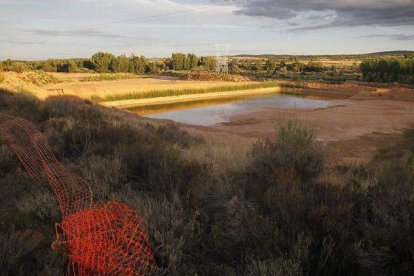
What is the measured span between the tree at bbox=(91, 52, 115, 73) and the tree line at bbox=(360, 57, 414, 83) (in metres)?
51.8

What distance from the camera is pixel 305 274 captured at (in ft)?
10.9

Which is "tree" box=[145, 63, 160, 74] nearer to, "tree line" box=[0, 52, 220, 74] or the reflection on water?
"tree line" box=[0, 52, 220, 74]

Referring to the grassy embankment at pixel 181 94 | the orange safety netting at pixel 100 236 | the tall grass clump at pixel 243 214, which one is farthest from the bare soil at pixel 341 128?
the grassy embankment at pixel 181 94

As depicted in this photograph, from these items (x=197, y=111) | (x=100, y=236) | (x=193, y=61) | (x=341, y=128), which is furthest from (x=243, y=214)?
(x=193, y=61)

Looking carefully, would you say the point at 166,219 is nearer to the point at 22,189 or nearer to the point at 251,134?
the point at 22,189

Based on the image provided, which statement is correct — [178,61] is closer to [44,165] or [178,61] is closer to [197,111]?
[197,111]

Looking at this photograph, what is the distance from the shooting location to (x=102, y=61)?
87688 mm

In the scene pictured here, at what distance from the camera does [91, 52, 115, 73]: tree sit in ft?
287

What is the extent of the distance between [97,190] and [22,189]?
3.84 feet

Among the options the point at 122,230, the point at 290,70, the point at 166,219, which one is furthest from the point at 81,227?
the point at 290,70

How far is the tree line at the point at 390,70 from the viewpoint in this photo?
57844mm

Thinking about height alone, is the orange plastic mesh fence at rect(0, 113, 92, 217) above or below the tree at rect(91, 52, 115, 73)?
below

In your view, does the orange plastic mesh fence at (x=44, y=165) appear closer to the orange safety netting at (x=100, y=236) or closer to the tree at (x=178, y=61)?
the orange safety netting at (x=100, y=236)

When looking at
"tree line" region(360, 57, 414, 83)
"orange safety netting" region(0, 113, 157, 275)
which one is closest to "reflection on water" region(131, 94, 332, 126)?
"tree line" region(360, 57, 414, 83)
